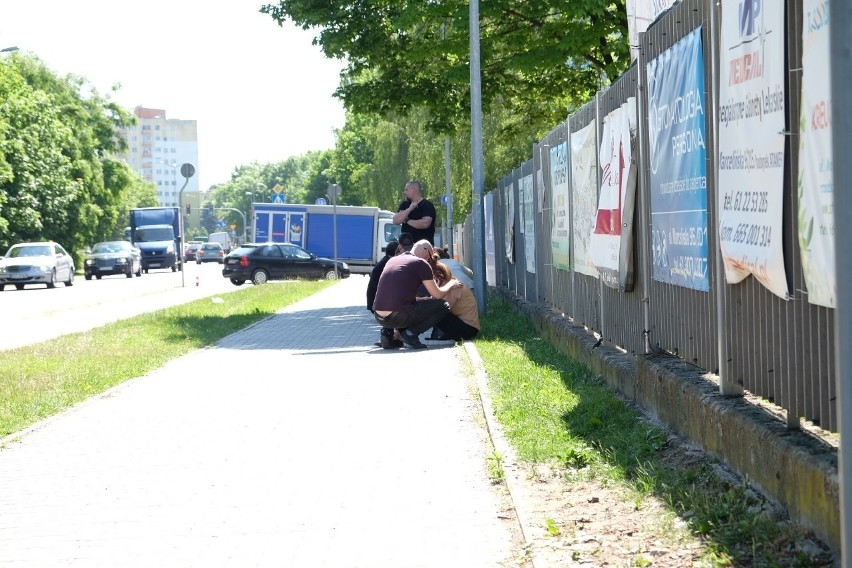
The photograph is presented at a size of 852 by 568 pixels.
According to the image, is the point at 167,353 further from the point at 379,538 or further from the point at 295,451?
Result: the point at 379,538

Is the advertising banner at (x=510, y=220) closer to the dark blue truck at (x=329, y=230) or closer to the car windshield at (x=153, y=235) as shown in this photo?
the dark blue truck at (x=329, y=230)

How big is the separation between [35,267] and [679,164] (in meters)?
39.8

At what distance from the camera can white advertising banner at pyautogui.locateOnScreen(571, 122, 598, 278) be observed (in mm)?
11219

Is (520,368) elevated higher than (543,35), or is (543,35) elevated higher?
(543,35)

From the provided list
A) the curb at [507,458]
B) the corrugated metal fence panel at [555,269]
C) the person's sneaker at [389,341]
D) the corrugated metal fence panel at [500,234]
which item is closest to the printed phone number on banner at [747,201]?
the curb at [507,458]

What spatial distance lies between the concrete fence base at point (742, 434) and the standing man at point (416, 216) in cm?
804

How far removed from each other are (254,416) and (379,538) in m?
4.30

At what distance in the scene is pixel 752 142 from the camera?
5.98 m

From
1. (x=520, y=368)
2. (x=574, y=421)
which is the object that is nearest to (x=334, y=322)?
(x=520, y=368)

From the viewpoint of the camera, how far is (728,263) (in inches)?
259

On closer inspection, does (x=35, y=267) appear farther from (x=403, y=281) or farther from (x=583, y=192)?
(x=583, y=192)

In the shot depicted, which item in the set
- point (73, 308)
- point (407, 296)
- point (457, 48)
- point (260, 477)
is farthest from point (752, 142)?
point (73, 308)

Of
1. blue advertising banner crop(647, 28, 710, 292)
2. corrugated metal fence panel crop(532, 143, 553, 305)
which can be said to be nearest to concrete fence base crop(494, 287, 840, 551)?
blue advertising banner crop(647, 28, 710, 292)

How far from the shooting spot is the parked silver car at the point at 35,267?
4431 centimetres
